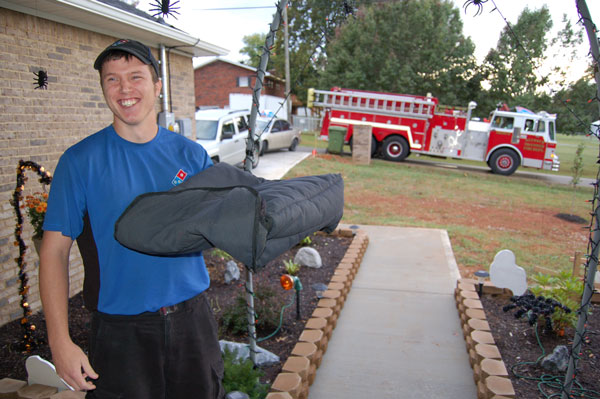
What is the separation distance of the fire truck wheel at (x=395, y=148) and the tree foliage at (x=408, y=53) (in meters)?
10.6

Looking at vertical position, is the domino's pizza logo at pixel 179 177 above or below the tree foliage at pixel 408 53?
below

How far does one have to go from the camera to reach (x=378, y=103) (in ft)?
54.5

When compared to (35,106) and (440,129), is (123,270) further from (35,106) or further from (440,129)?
(440,129)

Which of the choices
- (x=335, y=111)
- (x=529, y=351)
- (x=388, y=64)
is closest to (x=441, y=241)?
(x=529, y=351)

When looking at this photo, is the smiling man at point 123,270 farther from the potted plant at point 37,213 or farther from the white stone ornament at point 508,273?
the white stone ornament at point 508,273

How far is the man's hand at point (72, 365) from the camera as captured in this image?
1468 millimetres

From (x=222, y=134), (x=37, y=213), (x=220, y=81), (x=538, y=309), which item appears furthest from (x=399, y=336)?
(x=220, y=81)

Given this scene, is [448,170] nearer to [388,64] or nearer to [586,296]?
[388,64]

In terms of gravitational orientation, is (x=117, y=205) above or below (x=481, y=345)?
above

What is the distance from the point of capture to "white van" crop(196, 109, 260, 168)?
11312mm

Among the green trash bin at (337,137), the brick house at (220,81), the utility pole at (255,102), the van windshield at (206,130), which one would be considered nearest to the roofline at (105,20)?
the utility pole at (255,102)

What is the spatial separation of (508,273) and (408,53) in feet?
82.2

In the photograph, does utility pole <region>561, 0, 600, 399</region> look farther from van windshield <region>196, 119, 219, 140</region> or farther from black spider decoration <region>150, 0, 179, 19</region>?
van windshield <region>196, 119, 219, 140</region>

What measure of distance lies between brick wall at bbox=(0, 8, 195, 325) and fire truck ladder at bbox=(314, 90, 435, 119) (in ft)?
42.9
